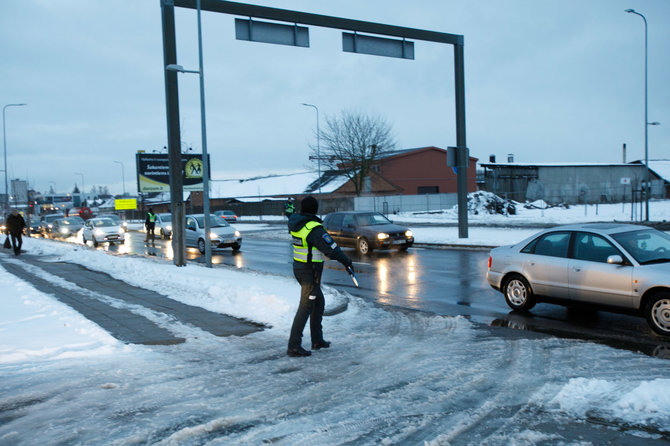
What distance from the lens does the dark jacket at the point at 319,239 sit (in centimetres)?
598

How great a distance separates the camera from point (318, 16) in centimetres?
1619

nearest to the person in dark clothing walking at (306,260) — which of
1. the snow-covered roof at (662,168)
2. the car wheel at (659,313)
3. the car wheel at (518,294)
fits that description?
the car wheel at (518,294)

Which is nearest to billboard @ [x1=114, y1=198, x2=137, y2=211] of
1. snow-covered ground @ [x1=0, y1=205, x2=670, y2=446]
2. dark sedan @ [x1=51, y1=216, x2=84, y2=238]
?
dark sedan @ [x1=51, y1=216, x2=84, y2=238]

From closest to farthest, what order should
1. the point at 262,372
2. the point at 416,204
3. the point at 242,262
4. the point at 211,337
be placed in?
the point at 262,372 < the point at 211,337 < the point at 242,262 < the point at 416,204

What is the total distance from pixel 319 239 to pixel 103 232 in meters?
25.3

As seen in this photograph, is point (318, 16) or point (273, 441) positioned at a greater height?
point (318, 16)

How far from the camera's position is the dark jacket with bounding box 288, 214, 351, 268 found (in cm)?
598

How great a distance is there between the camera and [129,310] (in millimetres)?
9000

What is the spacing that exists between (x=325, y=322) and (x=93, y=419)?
13.8 feet

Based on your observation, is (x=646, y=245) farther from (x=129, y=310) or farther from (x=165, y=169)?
(x=165, y=169)

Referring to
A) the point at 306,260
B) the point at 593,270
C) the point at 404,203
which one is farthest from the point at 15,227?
the point at 404,203

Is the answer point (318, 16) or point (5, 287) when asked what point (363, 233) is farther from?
point (5, 287)

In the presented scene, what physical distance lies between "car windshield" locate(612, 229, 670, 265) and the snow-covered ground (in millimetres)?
1779

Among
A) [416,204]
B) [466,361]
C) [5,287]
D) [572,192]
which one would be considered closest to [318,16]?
[5,287]
